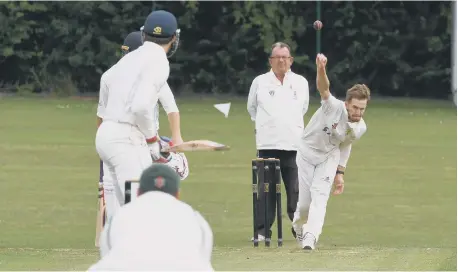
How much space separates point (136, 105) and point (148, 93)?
113 mm

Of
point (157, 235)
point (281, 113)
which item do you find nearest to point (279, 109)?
point (281, 113)

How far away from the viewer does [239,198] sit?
16.9 metres

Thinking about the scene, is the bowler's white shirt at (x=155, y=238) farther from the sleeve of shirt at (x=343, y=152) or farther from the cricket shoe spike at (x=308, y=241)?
the sleeve of shirt at (x=343, y=152)

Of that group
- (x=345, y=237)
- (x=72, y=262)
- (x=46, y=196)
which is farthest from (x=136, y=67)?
(x=46, y=196)

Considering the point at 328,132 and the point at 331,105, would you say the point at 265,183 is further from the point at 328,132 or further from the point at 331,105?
the point at 331,105

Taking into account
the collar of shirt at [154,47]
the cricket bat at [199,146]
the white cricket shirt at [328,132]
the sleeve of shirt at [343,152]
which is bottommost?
the sleeve of shirt at [343,152]

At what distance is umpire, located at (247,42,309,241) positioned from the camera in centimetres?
1348

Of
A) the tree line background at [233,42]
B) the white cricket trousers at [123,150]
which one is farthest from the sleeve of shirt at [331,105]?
the tree line background at [233,42]

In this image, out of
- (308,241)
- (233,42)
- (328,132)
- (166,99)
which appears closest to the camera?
(166,99)

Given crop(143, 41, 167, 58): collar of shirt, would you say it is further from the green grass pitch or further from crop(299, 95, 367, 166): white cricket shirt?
crop(299, 95, 367, 166): white cricket shirt

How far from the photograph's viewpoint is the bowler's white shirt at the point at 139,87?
909 centimetres

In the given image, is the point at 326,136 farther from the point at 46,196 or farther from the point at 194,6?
the point at 194,6

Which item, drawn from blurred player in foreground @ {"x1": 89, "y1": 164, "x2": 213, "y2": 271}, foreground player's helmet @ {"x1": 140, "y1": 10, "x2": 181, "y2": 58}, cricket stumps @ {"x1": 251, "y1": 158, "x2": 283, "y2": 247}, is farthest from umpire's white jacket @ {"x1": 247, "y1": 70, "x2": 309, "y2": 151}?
blurred player in foreground @ {"x1": 89, "y1": 164, "x2": 213, "y2": 271}

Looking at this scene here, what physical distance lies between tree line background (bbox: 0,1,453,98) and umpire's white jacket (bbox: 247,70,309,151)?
26891 millimetres
